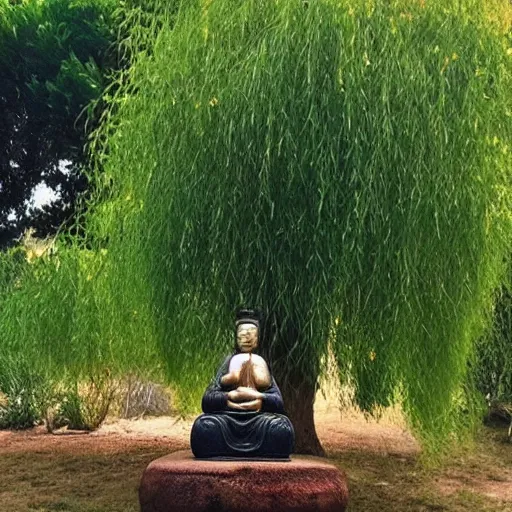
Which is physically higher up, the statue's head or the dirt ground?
the statue's head

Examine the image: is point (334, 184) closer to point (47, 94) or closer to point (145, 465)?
point (145, 465)

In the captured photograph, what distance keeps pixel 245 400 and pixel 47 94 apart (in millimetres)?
7070

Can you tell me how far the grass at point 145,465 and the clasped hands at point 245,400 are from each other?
1.72 meters

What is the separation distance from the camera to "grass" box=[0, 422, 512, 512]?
710cm

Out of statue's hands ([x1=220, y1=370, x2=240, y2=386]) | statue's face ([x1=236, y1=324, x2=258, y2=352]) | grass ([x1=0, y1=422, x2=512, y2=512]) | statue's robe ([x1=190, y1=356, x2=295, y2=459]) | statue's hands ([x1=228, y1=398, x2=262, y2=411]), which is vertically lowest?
grass ([x1=0, y1=422, x2=512, y2=512])

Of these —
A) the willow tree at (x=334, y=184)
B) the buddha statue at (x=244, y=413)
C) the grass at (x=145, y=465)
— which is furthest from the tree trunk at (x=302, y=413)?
the buddha statue at (x=244, y=413)

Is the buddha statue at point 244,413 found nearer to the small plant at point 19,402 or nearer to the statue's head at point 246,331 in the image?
the statue's head at point 246,331

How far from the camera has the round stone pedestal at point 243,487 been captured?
16.6ft

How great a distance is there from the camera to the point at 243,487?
508 cm

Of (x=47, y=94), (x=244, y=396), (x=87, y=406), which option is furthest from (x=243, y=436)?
(x=47, y=94)

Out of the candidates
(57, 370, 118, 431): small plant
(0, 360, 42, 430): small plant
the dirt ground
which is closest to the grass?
the dirt ground

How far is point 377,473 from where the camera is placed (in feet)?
27.1

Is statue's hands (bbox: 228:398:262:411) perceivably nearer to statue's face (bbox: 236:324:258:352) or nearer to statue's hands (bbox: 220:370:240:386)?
statue's hands (bbox: 220:370:240:386)

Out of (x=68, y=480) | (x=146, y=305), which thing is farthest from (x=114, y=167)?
(x=68, y=480)
